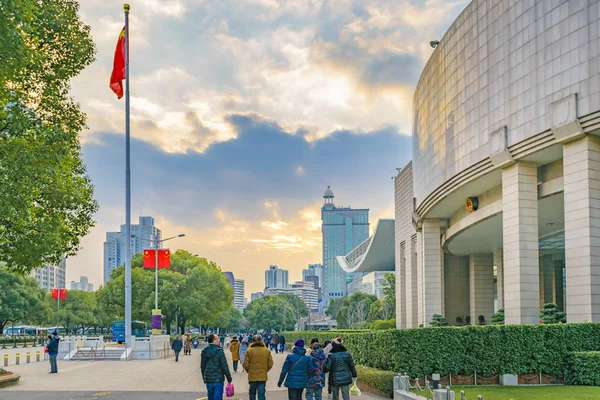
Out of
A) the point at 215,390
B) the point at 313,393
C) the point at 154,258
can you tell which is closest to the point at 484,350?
the point at 313,393

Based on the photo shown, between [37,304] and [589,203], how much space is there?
8831 centimetres

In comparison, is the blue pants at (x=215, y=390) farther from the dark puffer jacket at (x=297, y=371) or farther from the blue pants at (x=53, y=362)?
the blue pants at (x=53, y=362)

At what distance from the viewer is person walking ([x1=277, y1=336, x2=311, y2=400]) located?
1396cm

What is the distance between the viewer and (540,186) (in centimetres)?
3044

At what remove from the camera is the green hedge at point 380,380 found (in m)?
20.3

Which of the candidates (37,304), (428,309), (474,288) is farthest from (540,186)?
(37,304)

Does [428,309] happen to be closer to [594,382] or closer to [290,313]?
[594,382]

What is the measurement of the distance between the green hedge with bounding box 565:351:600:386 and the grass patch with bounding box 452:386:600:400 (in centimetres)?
66

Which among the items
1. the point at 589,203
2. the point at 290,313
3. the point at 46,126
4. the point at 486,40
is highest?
the point at 486,40

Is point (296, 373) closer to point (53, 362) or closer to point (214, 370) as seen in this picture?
point (214, 370)

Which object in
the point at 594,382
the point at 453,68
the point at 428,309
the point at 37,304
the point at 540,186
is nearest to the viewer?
the point at 594,382

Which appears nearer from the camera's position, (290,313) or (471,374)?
(471,374)

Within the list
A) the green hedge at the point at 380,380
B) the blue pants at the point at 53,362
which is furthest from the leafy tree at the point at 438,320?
the blue pants at the point at 53,362

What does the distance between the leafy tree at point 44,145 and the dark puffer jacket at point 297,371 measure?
10.8m
